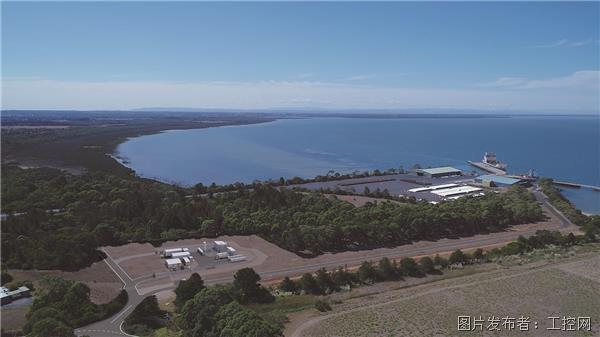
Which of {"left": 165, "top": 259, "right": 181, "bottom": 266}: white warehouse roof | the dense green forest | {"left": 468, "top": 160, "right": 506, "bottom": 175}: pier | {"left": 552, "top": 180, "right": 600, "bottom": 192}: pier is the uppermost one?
the dense green forest

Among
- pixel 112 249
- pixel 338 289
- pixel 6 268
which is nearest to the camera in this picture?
pixel 338 289

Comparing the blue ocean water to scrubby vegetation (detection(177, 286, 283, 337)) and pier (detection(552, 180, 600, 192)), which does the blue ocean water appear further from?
scrubby vegetation (detection(177, 286, 283, 337))

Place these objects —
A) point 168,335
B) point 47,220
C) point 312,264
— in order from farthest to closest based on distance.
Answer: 1. point 47,220
2. point 312,264
3. point 168,335

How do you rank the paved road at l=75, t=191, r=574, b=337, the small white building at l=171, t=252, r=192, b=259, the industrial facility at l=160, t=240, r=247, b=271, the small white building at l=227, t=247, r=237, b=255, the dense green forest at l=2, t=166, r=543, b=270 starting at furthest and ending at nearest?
the small white building at l=227, t=247, r=237, b=255 → the small white building at l=171, t=252, r=192, b=259 → the dense green forest at l=2, t=166, r=543, b=270 → the industrial facility at l=160, t=240, r=247, b=271 → the paved road at l=75, t=191, r=574, b=337

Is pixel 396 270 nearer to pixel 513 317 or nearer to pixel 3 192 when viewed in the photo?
pixel 513 317

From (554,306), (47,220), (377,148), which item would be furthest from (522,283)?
(377,148)

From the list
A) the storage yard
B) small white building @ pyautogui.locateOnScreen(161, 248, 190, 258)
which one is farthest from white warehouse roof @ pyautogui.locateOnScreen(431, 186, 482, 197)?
small white building @ pyautogui.locateOnScreen(161, 248, 190, 258)

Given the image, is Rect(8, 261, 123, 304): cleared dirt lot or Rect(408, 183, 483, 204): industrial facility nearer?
Rect(8, 261, 123, 304): cleared dirt lot
